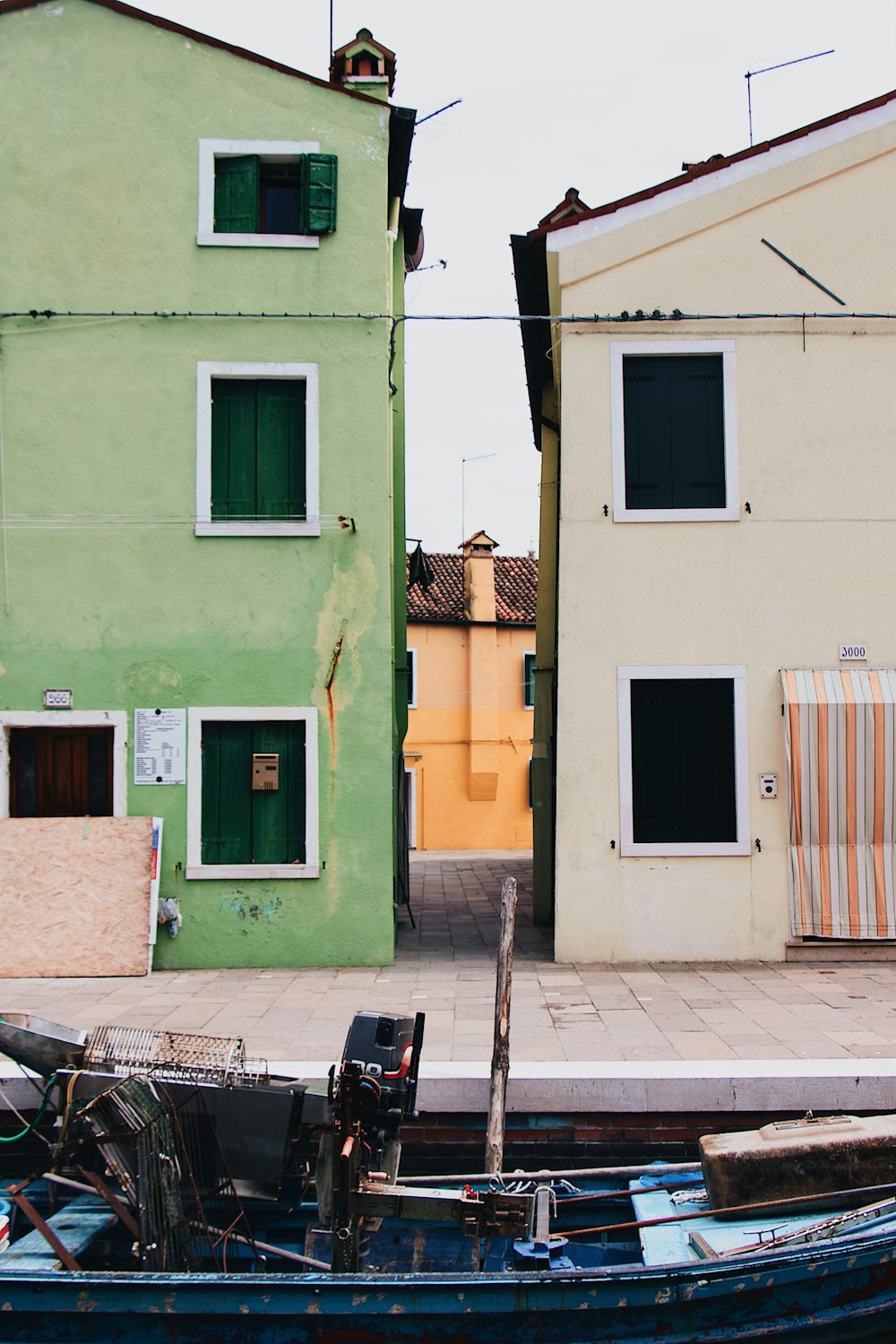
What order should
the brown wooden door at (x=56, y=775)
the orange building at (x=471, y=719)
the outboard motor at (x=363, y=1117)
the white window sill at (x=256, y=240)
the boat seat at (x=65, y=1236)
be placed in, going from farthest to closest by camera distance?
the orange building at (x=471, y=719) < the white window sill at (x=256, y=240) < the brown wooden door at (x=56, y=775) < the boat seat at (x=65, y=1236) < the outboard motor at (x=363, y=1117)

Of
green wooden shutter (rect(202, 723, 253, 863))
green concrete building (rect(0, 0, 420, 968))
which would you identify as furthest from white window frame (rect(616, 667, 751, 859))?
green wooden shutter (rect(202, 723, 253, 863))

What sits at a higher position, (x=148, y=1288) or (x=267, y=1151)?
(x=267, y=1151)

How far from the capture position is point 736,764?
443 inches

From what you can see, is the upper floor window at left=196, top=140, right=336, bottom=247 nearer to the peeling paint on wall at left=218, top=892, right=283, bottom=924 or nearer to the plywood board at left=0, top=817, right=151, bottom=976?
the plywood board at left=0, top=817, right=151, bottom=976

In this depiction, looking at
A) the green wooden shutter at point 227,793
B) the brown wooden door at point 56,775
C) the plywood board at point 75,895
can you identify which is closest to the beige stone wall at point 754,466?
the green wooden shutter at point 227,793

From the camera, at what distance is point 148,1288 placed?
5363 mm

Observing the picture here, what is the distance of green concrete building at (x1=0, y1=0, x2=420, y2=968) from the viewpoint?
11047 mm

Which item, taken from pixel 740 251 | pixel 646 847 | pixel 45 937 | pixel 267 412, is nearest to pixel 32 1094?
pixel 45 937

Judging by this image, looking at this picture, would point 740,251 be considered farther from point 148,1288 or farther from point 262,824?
point 148,1288

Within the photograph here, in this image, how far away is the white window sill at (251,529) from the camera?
11227 mm

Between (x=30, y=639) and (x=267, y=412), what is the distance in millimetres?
3151

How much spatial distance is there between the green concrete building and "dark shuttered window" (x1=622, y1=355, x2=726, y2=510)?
8.17 ft

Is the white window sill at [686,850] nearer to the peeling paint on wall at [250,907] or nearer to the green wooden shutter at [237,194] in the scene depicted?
the peeling paint on wall at [250,907]

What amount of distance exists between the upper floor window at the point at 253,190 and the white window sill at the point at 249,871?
5937 millimetres
